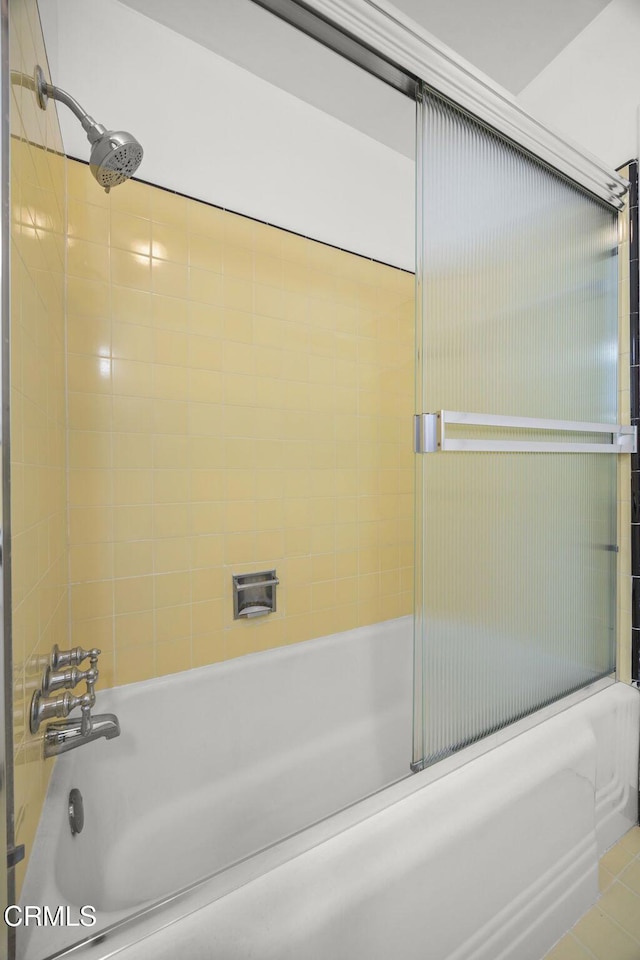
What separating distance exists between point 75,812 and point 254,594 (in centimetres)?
78

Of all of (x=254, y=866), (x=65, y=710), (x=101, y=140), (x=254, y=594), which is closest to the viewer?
(x=254, y=866)

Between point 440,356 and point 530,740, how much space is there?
37.0 inches

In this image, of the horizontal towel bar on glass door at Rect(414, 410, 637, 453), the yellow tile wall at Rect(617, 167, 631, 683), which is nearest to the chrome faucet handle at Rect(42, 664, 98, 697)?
the horizontal towel bar on glass door at Rect(414, 410, 637, 453)

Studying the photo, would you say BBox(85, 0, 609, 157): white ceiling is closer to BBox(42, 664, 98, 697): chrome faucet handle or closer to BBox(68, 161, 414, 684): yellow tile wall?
BBox(68, 161, 414, 684): yellow tile wall

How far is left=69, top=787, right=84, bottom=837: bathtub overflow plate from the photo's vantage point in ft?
3.39

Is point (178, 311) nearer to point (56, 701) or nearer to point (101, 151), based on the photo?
point (101, 151)

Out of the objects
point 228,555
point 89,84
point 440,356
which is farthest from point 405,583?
point 89,84

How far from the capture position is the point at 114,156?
3.32 ft

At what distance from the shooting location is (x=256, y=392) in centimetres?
168

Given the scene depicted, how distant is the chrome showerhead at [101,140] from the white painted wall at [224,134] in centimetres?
37

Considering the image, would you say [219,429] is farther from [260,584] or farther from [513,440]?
[513,440]

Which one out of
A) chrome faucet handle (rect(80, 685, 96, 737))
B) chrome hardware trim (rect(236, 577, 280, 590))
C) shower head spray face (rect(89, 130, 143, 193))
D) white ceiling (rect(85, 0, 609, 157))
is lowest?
chrome faucet handle (rect(80, 685, 96, 737))

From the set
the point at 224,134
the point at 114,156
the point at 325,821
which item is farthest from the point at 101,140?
the point at 325,821

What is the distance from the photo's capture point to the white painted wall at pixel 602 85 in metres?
1.48
